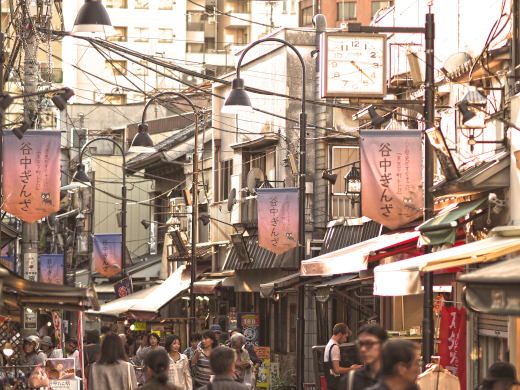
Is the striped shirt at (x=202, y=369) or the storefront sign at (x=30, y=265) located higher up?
the storefront sign at (x=30, y=265)

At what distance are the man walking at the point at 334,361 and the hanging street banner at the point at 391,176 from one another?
2690mm

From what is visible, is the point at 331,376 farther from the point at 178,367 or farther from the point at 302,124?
the point at 302,124

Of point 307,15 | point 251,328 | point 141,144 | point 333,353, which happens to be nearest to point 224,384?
point 333,353

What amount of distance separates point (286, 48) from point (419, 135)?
42.7ft

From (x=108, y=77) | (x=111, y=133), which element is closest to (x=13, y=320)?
(x=111, y=133)

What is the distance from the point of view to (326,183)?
97.4 feet

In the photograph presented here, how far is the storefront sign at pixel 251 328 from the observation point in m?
29.4

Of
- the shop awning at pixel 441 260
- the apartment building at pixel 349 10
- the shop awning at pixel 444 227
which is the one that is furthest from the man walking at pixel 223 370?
the apartment building at pixel 349 10

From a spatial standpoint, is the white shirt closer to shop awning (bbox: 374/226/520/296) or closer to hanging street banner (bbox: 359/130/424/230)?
shop awning (bbox: 374/226/520/296)

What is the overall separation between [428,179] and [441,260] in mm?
3273

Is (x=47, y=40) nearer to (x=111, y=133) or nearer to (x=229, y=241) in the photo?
(x=229, y=241)

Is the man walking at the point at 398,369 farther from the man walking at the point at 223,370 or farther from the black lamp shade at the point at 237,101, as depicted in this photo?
the black lamp shade at the point at 237,101

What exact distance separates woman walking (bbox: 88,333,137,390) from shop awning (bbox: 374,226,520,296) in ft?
13.2

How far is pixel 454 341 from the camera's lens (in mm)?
18109
